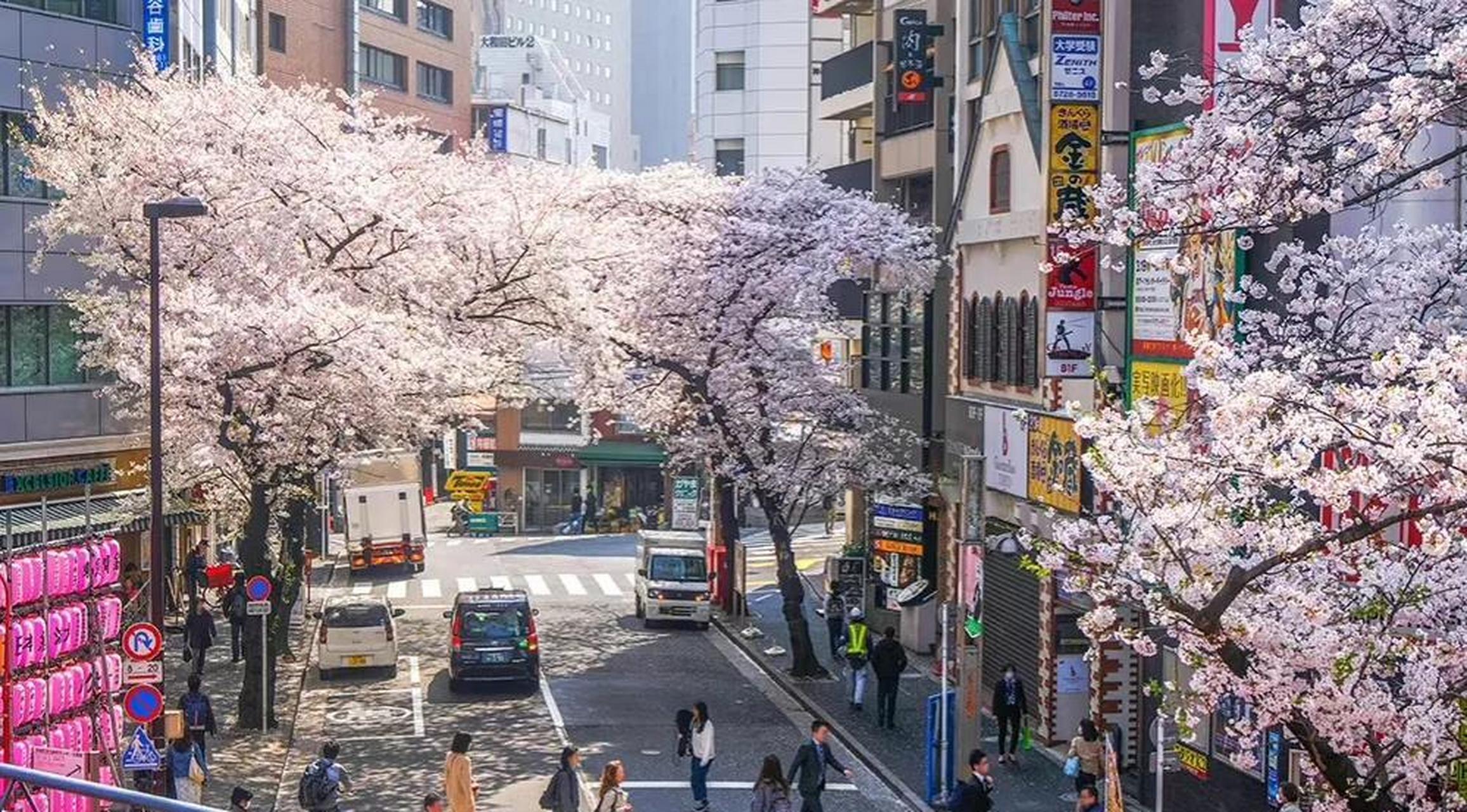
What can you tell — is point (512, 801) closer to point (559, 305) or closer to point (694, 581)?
point (559, 305)

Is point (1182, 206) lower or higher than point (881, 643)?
higher

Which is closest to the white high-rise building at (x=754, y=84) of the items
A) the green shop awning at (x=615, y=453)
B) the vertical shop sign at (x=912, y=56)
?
the green shop awning at (x=615, y=453)

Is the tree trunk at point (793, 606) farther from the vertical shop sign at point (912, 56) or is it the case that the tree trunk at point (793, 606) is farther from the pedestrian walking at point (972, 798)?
the pedestrian walking at point (972, 798)

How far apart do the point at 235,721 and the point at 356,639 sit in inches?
194

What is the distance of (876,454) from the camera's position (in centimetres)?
4466

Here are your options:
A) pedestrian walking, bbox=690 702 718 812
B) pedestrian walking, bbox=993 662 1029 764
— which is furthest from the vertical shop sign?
pedestrian walking, bbox=690 702 718 812

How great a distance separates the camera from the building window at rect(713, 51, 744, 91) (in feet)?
331

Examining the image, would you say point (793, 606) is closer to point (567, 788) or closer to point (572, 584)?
point (567, 788)

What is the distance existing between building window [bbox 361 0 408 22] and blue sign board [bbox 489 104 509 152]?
19.2 metres

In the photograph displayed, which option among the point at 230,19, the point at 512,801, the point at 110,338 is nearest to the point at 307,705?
the point at 110,338

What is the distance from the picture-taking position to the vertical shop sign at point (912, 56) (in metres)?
44.8

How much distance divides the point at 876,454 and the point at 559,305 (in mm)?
7699

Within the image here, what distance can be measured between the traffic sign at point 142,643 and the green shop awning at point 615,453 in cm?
5223

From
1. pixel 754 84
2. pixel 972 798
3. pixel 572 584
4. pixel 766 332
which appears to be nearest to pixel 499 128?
pixel 754 84
